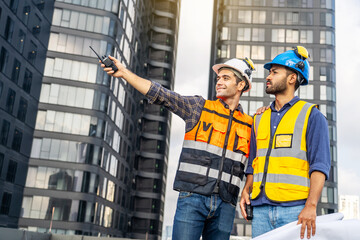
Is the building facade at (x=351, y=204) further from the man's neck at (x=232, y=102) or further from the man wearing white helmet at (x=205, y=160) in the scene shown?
the man wearing white helmet at (x=205, y=160)

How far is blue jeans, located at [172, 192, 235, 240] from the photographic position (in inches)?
143

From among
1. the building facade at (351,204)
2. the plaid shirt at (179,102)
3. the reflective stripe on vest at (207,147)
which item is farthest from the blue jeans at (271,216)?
the building facade at (351,204)

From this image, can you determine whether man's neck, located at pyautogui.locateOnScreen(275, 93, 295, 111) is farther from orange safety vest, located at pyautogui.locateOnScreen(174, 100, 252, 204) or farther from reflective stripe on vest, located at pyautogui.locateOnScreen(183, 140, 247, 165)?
reflective stripe on vest, located at pyautogui.locateOnScreen(183, 140, 247, 165)

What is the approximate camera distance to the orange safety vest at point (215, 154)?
3.77 m

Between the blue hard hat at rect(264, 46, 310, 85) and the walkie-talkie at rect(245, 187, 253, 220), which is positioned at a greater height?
the blue hard hat at rect(264, 46, 310, 85)

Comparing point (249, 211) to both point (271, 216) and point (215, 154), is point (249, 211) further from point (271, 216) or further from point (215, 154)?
point (215, 154)

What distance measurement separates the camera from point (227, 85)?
436 cm

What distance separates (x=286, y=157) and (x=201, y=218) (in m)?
0.86

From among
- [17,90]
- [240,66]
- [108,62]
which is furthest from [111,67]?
[17,90]

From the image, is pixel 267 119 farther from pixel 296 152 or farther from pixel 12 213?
pixel 12 213

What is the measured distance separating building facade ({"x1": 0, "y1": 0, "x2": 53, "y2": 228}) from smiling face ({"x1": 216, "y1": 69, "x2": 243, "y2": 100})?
33330 millimetres

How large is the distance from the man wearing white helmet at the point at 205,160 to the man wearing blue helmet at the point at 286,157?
0.15m

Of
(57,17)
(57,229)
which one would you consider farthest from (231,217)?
(57,17)

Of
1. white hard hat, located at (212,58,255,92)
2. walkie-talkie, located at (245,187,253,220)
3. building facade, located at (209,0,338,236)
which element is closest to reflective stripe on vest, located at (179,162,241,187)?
walkie-talkie, located at (245,187,253,220)
